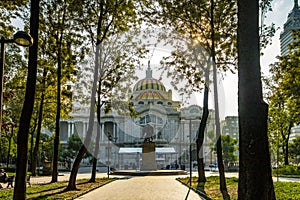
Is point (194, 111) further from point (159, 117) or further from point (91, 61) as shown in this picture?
point (91, 61)

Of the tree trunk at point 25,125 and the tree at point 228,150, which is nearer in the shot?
the tree trunk at point 25,125

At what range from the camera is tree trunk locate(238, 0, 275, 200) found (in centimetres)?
664

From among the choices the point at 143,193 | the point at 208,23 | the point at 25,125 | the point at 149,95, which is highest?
the point at 149,95

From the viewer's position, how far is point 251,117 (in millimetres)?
6926

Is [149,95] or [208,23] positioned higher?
[149,95]

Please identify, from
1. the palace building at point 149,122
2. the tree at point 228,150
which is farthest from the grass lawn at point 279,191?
the palace building at point 149,122

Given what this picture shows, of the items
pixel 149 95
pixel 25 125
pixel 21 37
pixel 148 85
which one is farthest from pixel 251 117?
pixel 148 85

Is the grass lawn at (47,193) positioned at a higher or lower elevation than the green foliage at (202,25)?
lower

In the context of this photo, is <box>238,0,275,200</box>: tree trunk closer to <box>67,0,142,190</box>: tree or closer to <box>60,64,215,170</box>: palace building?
<box>67,0,142,190</box>: tree

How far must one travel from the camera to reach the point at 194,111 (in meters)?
78.6

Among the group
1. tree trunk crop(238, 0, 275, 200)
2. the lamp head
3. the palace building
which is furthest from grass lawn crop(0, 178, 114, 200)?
the palace building

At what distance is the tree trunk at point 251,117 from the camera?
6.64 m

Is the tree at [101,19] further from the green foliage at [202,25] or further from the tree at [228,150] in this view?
the tree at [228,150]

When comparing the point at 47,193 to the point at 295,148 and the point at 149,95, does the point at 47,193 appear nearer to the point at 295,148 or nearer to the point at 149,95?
the point at 295,148
